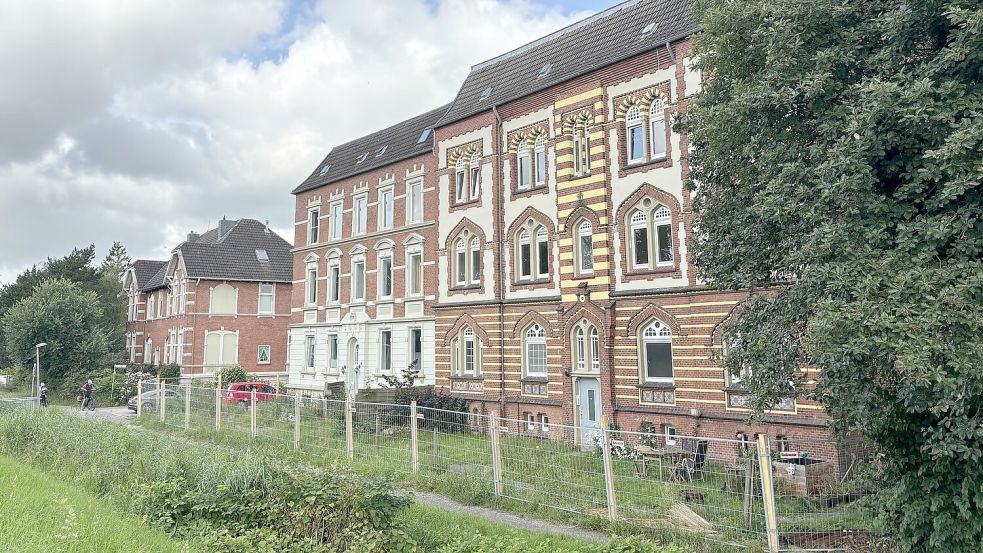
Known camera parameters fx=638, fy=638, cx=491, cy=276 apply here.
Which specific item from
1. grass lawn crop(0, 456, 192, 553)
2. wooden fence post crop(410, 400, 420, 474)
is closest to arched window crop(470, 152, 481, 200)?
wooden fence post crop(410, 400, 420, 474)

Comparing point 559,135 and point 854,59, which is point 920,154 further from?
point 559,135

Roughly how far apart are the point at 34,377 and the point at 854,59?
41.6m

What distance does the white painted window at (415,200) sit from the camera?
1085 inches

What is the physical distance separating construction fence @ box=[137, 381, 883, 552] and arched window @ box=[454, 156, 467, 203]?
31.7ft

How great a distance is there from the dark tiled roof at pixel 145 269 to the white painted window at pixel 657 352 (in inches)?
1801

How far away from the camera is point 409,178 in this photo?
91.8 ft

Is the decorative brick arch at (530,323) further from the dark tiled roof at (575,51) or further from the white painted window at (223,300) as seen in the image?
the white painted window at (223,300)

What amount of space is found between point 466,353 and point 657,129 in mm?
10454

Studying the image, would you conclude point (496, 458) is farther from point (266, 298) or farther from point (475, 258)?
point (266, 298)

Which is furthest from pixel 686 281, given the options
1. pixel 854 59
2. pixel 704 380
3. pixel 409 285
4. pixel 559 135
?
pixel 409 285

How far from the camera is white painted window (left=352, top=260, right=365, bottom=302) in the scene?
98.6ft

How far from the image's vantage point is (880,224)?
7160mm

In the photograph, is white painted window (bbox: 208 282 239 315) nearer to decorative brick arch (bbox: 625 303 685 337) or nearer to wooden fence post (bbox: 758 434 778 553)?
decorative brick arch (bbox: 625 303 685 337)

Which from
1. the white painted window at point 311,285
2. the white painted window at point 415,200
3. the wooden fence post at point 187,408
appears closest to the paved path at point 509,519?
the wooden fence post at point 187,408
